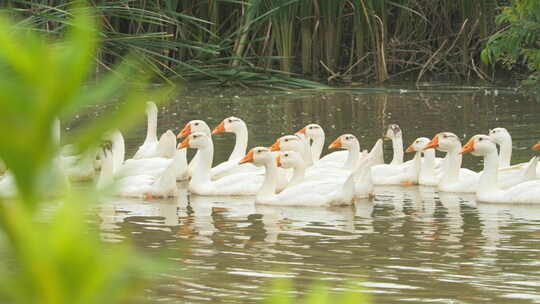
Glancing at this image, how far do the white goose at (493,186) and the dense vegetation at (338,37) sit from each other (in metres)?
9.82

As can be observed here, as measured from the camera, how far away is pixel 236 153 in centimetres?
1370

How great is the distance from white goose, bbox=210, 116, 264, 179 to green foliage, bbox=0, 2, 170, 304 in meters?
12.0

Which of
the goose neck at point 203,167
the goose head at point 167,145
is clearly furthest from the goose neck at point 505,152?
the goose head at point 167,145

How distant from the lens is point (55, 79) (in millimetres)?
616

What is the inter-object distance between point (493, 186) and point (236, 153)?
3469 millimetres

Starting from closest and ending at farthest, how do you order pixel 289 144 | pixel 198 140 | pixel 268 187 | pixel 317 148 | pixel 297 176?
pixel 268 187, pixel 297 176, pixel 198 140, pixel 289 144, pixel 317 148

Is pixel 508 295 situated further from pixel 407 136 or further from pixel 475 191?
pixel 407 136

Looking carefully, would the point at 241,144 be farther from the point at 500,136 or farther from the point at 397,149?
the point at 500,136

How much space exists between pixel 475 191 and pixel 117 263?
11.8m

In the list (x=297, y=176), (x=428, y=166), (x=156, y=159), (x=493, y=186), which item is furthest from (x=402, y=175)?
(x=156, y=159)

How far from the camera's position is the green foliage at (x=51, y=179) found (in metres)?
0.60

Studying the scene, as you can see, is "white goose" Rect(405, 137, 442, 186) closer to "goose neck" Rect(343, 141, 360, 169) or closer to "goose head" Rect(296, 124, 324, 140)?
"goose neck" Rect(343, 141, 360, 169)

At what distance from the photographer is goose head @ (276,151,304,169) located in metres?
11.9

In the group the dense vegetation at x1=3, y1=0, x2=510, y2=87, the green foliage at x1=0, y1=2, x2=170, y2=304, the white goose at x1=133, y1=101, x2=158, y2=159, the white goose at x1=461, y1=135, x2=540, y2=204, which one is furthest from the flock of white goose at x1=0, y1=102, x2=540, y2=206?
the green foliage at x1=0, y1=2, x2=170, y2=304
